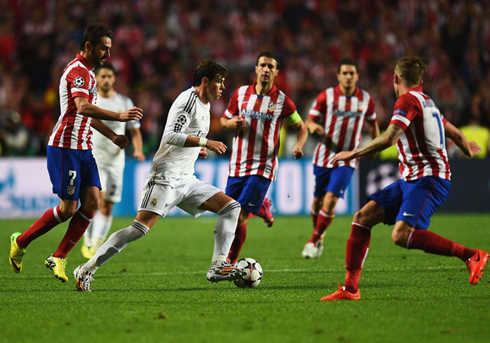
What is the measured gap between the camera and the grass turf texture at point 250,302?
4.80m

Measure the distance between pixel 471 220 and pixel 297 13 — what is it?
821cm

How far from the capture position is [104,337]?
186 inches

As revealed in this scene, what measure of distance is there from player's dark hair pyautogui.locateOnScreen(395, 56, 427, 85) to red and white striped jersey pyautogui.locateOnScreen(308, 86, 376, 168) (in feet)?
12.6

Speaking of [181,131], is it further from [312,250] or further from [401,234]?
[312,250]

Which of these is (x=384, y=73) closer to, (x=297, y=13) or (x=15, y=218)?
(x=297, y=13)

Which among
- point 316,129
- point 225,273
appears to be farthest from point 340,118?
point 225,273

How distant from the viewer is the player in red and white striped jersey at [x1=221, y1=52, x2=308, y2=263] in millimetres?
8102

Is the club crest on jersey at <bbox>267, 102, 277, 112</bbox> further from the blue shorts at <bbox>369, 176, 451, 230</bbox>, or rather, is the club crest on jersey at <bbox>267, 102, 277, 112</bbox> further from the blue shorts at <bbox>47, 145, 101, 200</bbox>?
the blue shorts at <bbox>369, 176, 451, 230</bbox>

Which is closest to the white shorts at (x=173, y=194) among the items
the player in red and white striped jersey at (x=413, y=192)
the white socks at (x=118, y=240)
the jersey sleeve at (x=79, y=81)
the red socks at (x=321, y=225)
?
the white socks at (x=118, y=240)

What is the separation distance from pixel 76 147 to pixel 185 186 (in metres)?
1.16

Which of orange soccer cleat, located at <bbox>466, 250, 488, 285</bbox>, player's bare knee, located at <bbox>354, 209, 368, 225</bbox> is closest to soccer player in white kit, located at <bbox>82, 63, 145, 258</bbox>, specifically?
player's bare knee, located at <bbox>354, 209, 368, 225</bbox>

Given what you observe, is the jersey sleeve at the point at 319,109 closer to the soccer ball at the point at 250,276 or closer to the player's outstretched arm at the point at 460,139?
the soccer ball at the point at 250,276

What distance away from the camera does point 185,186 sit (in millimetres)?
6855

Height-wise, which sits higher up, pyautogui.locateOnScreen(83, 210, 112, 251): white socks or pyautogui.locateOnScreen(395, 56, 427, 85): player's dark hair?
pyautogui.locateOnScreen(395, 56, 427, 85): player's dark hair
